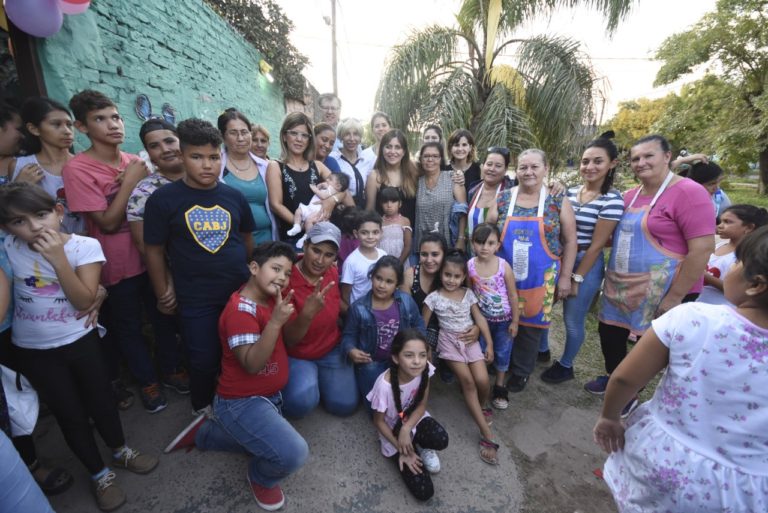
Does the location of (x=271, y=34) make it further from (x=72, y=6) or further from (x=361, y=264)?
(x=361, y=264)

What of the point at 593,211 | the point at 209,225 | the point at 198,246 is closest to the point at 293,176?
the point at 209,225

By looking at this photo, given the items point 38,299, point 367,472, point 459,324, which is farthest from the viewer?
point 459,324

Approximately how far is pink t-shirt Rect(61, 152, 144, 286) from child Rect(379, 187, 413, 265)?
1926 millimetres

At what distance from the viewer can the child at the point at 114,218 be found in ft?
7.01

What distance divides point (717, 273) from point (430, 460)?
9.16 ft

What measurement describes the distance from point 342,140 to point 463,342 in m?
2.62

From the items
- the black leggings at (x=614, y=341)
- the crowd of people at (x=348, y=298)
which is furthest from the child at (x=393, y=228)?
the black leggings at (x=614, y=341)

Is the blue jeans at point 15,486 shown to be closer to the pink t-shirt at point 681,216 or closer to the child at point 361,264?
the child at point 361,264

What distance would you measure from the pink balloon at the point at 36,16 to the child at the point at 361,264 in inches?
111

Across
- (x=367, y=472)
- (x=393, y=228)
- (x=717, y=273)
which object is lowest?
(x=367, y=472)

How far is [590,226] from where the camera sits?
2760 mm

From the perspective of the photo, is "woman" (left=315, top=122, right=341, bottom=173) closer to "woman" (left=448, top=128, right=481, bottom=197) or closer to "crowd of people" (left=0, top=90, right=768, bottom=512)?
"crowd of people" (left=0, top=90, right=768, bottom=512)

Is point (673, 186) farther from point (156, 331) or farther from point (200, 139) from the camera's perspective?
point (156, 331)

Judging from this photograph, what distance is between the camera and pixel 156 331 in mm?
2561
